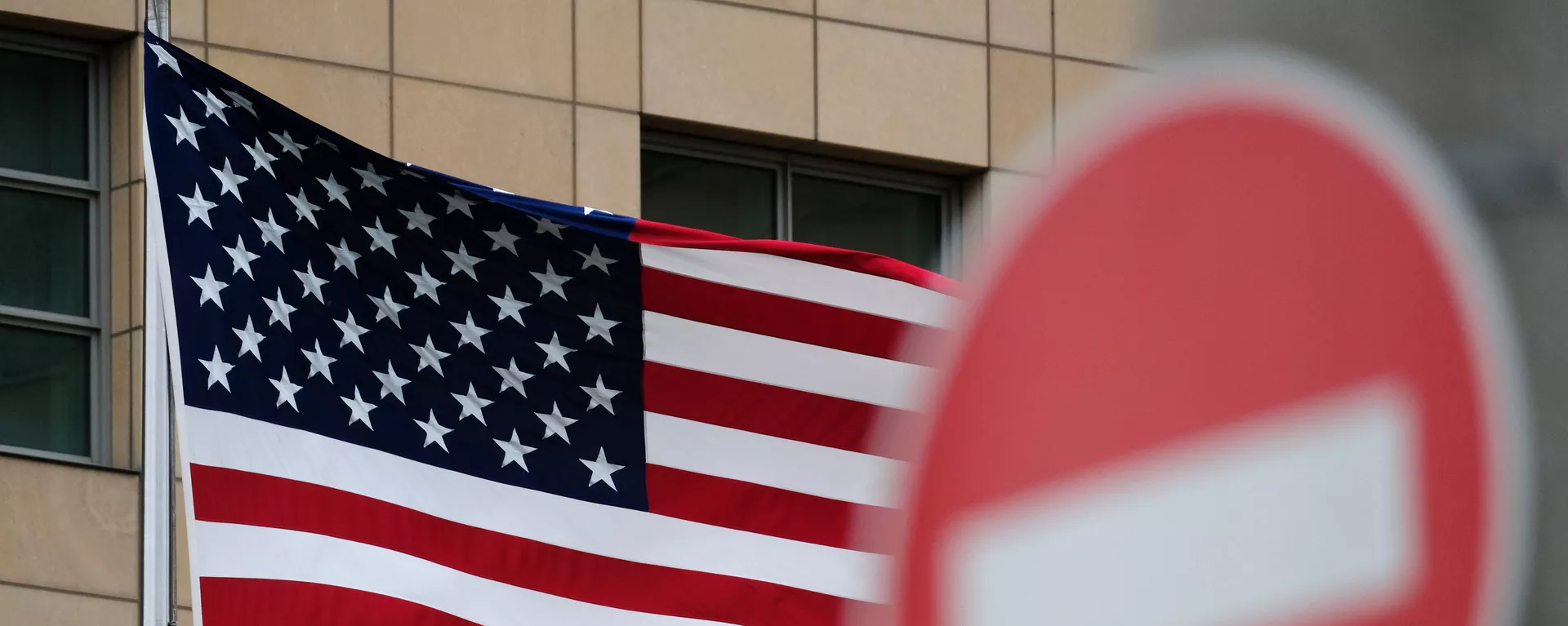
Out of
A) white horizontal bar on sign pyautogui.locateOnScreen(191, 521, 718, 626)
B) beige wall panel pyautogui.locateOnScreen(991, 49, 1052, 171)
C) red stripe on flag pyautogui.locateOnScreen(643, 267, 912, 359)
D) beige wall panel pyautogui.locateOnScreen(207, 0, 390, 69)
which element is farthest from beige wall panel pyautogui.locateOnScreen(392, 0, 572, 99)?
white horizontal bar on sign pyautogui.locateOnScreen(191, 521, 718, 626)

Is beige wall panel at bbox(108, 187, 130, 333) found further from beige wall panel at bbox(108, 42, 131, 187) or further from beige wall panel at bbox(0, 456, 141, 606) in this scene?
beige wall panel at bbox(0, 456, 141, 606)

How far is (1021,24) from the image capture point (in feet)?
59.9

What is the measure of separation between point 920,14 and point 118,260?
5.75 m

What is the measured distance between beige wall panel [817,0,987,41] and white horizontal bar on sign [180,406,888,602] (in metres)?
7.18

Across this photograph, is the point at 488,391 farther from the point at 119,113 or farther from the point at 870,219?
the point at 870,219

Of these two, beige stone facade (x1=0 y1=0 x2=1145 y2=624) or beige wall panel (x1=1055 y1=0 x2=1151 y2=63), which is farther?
beige wall panel (x1=1055 y1=0 x2=1151 y2=63)

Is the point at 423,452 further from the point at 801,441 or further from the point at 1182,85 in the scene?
the point at 1182,85

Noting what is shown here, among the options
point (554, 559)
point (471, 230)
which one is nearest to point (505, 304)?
point (471, 230)

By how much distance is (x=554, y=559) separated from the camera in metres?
10.5

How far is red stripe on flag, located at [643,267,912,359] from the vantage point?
10.9 m

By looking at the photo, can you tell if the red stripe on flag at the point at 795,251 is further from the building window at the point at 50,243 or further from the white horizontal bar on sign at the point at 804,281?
the building window at the point at 50,243

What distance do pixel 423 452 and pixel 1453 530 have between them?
9069 millimetres

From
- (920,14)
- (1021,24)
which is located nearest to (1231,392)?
(920,14)

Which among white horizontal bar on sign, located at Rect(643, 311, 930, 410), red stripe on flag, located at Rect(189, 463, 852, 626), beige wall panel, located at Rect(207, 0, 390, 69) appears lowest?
red stripe on flag, located at Rect(189, 463, 852, 626)
